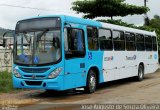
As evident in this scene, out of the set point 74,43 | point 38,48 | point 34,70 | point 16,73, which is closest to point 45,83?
point 34,70

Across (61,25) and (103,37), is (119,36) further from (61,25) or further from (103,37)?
(61,25)

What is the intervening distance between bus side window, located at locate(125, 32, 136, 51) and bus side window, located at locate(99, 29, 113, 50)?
6.78 feet

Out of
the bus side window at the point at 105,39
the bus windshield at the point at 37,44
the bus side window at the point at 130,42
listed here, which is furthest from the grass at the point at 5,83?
the bus side window at the point at 130,42

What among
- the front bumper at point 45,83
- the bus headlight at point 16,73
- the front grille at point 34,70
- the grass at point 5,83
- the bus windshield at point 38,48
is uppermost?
the bus windshield at point 38,48

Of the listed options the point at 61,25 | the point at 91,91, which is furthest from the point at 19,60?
the point at 91,91

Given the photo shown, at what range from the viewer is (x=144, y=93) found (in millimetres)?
14695

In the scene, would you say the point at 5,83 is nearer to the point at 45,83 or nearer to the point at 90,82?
the point at 90,82

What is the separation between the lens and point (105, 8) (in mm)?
29234

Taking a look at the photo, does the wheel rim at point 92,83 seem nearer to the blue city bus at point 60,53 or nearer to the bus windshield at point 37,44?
the blue city bus at point 60,53

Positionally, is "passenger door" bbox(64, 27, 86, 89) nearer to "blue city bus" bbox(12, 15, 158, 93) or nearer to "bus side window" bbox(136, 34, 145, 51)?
"blue city bus" bbox(12, 15, 158, 93)

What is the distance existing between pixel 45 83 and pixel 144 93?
12.5ft

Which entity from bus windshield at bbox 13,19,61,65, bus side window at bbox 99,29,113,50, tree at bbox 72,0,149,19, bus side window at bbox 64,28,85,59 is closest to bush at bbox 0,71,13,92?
bus windshield at bbox 13,19,61,65

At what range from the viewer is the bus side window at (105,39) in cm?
1627

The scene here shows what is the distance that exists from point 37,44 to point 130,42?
6.94 metres
